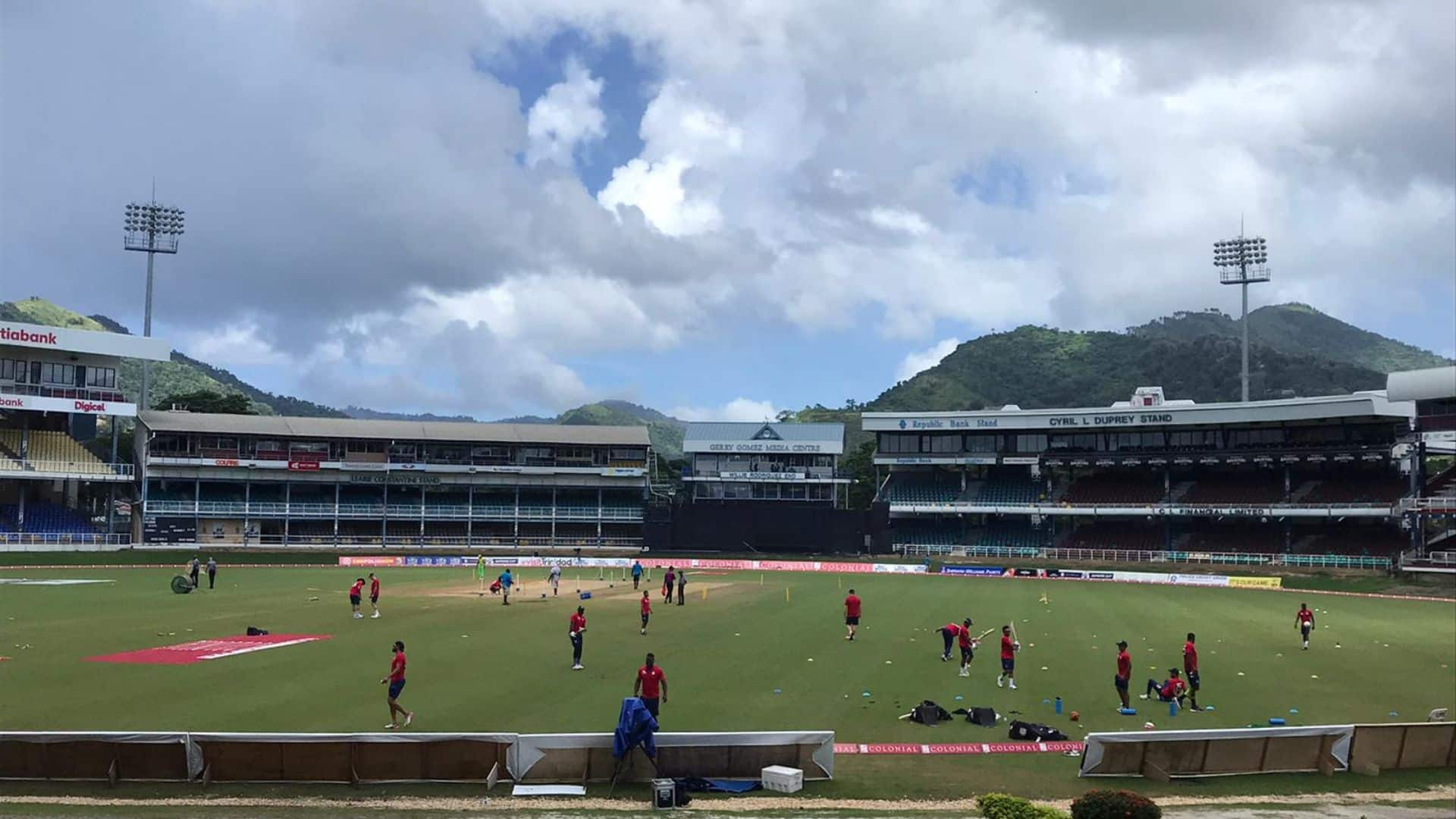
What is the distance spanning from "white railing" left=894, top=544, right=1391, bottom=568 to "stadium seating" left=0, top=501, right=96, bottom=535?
2526 inches

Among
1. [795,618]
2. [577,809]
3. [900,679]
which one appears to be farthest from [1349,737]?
[795,618]

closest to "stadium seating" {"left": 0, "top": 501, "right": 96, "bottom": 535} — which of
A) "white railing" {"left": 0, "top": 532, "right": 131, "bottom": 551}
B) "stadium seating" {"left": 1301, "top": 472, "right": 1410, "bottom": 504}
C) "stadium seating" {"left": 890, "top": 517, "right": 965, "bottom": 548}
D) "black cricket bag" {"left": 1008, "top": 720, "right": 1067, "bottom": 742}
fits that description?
"white railing" {"left": 0, "top": 532, "right": 131, "bottom": 551}

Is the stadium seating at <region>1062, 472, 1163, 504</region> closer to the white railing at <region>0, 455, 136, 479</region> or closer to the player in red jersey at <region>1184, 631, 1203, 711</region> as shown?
the player in red jersey at <region>1184, 631, 1203, 711</region>

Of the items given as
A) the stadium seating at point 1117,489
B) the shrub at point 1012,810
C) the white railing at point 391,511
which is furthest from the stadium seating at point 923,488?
the shrub at point 1012,810

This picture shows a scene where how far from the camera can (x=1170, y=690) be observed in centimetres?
2353

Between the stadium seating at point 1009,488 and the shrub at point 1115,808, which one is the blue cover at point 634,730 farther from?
the stadium seating at point 1009,488

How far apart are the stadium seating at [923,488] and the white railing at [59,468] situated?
65.2 m

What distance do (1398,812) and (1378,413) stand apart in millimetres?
72089

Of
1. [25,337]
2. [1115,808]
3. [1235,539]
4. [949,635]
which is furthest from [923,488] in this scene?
[1115,808]

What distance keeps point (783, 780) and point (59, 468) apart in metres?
83.5

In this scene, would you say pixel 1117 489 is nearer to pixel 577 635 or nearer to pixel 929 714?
pixel 577 635

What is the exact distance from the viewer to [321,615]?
3956 centimetres

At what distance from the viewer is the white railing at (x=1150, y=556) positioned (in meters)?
72.7

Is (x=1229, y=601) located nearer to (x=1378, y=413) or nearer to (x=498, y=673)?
(x=1378, y=413)
